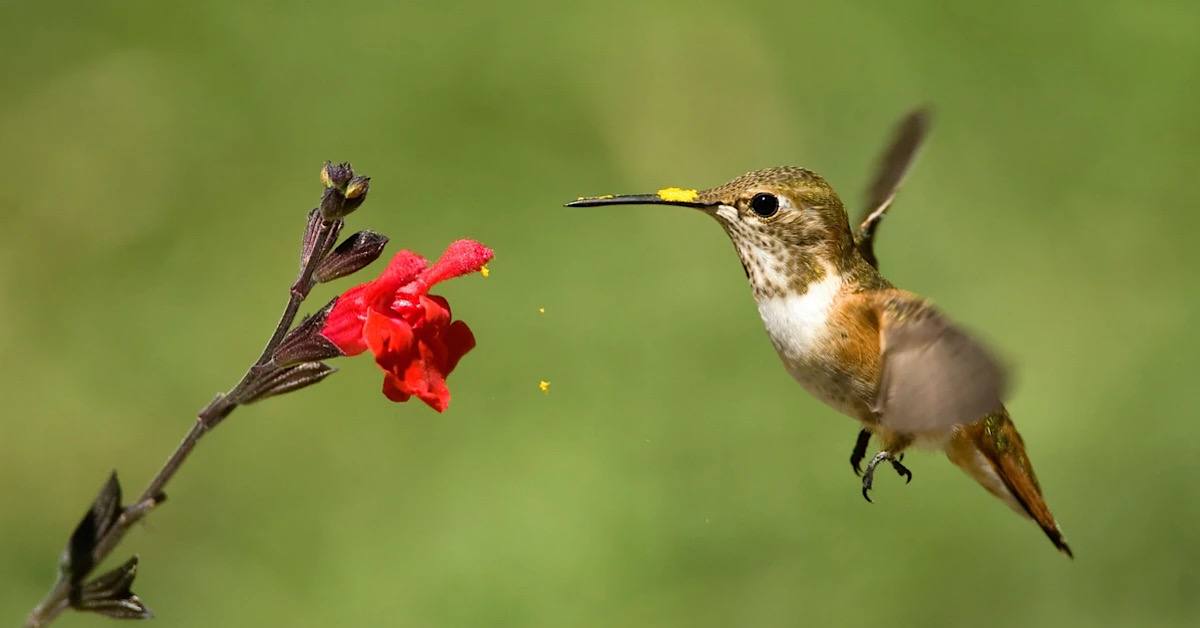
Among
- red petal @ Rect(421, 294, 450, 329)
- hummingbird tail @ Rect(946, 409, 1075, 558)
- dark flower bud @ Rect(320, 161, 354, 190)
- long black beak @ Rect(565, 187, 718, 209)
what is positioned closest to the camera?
dark flower bud @ Rect(320, 161, 354, 190)

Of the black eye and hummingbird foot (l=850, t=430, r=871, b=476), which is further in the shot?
hummingbird foot (l=850, t=430, r=871, b=476)

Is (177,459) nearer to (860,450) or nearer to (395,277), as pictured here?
(395,277)

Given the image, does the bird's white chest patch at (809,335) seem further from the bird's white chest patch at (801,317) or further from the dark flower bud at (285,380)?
the dark flower bud at (285,380)

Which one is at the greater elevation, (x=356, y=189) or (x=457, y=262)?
(x=356, y=189)

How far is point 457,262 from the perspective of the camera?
194 centimetres

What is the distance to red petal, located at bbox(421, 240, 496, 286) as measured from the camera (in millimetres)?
1923

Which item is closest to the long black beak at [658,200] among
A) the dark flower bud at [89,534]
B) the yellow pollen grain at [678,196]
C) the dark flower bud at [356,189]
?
the yellow pollen grain at [678,196]

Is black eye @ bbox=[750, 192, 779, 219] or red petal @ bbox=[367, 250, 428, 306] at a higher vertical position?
red petal @ bbox=[367, 250, 428, 306]

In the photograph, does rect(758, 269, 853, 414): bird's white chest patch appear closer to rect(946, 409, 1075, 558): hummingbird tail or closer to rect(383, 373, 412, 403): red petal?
rect(946, 409, 1075, 558): hummingbird tail

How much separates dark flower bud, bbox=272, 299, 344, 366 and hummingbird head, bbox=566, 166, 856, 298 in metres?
0.61

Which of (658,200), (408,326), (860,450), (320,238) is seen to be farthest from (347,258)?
(860,450)

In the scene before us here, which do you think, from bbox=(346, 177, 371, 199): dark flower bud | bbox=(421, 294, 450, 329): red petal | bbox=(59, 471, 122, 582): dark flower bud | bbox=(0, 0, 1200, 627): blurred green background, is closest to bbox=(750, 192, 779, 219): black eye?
bbox=(421, 294, 450, 329): red petal

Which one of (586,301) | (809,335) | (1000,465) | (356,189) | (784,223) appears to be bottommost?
(586,301)

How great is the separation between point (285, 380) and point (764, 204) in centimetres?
86
